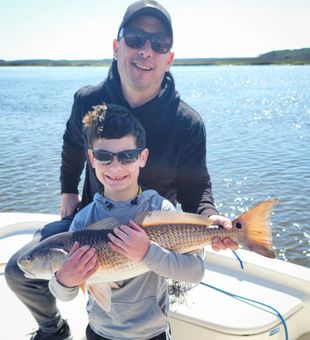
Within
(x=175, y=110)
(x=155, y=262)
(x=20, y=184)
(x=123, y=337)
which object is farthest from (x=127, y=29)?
(x=20, y=184)

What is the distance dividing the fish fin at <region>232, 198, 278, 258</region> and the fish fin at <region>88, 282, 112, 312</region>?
85 centimetres

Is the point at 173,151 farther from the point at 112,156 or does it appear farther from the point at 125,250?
the point at 125,250

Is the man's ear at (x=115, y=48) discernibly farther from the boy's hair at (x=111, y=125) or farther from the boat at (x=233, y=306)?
the boat at (x=233, y=306)

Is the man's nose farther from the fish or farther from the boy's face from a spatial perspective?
the fish

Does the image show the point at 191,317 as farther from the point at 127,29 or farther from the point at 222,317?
the point at 127,29

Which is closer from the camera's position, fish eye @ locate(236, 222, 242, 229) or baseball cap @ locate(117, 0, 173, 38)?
fish eye @ locate(236, 222, 242, 229)

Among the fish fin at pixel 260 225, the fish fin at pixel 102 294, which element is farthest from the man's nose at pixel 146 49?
the fish fin at pixel 102 294

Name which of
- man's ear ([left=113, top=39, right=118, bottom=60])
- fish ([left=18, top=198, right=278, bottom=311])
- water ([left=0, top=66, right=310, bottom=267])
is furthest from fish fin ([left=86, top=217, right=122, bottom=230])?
water ([left=0, top=66, right=310, bottom=267])

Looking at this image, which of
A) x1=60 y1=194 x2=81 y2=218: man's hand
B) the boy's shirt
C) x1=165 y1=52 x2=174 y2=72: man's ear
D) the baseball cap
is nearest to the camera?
the boy's shirt

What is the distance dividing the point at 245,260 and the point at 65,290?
2232mm

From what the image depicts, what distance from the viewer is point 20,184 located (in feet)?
38.7

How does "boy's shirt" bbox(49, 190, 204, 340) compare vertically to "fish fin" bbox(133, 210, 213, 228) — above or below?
below

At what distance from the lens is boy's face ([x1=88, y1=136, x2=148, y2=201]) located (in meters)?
2.52

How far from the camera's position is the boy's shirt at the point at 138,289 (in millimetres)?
2336
